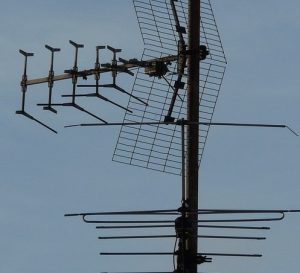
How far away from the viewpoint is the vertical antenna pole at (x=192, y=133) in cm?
1159

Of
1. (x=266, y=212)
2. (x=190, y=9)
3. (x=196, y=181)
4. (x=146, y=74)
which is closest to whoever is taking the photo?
(x=266, y=212)

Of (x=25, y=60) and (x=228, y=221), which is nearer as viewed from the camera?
(x=228, y=221)

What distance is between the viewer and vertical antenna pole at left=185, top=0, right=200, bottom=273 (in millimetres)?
11594

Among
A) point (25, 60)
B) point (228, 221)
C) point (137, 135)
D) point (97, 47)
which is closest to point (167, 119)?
point (137, 135)

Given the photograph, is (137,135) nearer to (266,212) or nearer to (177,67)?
(177,67)

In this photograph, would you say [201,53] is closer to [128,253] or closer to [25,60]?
[128,253]

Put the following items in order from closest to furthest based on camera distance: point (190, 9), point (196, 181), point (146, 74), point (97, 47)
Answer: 1. point (196, 181)
2. point (190, 9)
3. point (146, 74)
4. point (97, 47)

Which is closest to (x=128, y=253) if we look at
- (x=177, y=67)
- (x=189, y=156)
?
(x=189, y=156)

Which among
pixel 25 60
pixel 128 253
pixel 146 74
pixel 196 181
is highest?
pixel 25 60

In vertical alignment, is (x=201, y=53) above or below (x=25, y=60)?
below

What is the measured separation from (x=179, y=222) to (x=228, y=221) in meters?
0.57

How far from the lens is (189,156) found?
483 inches

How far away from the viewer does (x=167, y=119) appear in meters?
12.7

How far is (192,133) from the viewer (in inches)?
486
